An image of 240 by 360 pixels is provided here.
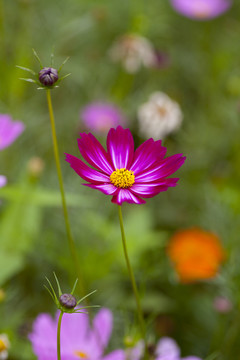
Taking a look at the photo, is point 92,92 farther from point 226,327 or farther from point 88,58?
point 226,327

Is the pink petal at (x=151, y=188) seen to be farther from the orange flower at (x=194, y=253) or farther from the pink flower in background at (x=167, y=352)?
the orange flower at (x=194, y=253)

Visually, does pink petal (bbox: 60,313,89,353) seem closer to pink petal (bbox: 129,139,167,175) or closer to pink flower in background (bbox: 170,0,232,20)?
pink petal (bbox: 129,139,167,175)

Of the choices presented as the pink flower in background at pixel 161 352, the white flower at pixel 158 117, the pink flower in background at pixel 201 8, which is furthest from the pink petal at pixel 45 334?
the pink flower in background at pixel 201 8

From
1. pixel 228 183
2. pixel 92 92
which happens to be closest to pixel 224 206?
pixel 228 183

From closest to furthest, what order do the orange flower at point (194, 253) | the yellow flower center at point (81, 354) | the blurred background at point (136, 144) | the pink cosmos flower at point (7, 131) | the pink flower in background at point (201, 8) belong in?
the yellow flower center at point (81, 354)
the pink cosmos flower at point (7, 131)
the blurred background at point (136, 144)
the orange flower at point (194, 253)
the pink flower in background at point (201, 8)

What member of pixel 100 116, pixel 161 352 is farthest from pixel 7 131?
pixel 100 116
